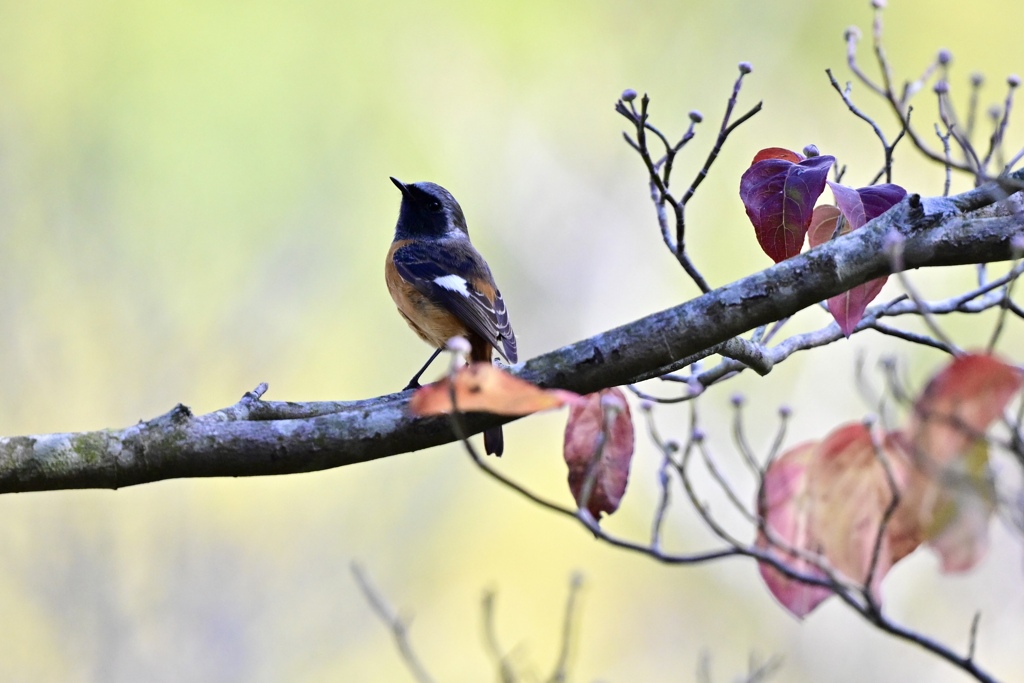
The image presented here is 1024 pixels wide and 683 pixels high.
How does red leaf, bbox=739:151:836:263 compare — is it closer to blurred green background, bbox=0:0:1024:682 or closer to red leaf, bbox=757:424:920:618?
red leaf, bbox=757:424:920:618

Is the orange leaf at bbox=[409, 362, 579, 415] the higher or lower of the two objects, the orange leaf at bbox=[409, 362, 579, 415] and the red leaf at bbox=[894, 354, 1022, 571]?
the higher

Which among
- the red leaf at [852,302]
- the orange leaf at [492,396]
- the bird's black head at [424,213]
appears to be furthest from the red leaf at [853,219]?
the bird's black head at [424,213]

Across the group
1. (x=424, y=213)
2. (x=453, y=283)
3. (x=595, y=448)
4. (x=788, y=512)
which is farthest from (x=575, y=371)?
(x=424, y=213)

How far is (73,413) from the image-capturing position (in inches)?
290

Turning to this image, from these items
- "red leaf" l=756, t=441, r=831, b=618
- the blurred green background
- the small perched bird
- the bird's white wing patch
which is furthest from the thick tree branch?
the blurred green background

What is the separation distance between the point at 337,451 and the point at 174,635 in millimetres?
5844

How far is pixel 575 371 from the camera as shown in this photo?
6.83ft

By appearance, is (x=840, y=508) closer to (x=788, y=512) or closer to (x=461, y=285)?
(x=788, y=512)

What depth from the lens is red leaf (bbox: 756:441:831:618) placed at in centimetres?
175

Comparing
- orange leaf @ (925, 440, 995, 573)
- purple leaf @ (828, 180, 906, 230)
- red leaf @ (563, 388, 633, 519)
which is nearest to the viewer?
orange leaf @ (925, 440, 995, 573)

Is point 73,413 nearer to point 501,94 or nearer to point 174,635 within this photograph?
point 174,635

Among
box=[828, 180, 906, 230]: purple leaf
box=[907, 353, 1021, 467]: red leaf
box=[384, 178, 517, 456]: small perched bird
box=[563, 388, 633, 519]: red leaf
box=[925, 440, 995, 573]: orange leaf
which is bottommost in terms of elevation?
box=[925, 440, 995, 573]: orange leaf

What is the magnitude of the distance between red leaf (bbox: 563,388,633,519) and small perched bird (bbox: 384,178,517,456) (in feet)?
3.74

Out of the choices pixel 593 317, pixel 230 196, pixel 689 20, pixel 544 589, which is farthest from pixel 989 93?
pixel 230 196
